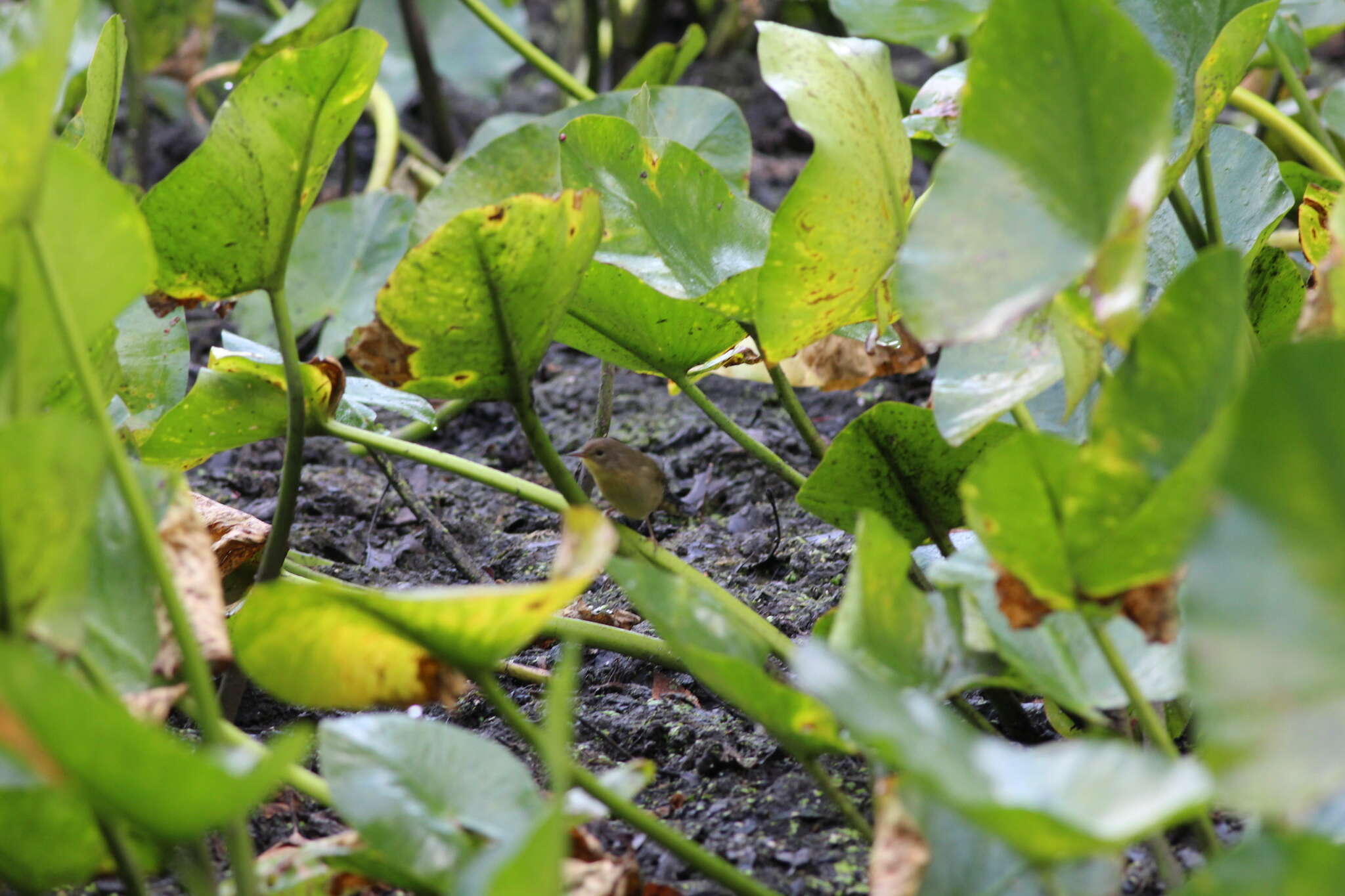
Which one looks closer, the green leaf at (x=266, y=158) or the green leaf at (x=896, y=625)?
the green leaf at (x=896, y=625)

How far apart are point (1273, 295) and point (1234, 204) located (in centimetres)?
8

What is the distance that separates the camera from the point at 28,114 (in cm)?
42

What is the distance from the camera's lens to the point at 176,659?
502mm

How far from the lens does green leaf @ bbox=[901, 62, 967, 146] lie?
0.79 meters

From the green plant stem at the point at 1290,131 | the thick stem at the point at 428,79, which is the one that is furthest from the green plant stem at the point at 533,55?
the green plant stem at the point at 1290,131

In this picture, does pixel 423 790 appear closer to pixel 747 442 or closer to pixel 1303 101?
pixel 747 442

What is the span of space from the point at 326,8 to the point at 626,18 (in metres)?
0.97

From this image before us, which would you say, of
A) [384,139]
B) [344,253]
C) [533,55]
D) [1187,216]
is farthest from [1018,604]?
[384,139]

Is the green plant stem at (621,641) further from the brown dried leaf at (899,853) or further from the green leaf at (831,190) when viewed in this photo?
the brown dried leaf at (899,853)

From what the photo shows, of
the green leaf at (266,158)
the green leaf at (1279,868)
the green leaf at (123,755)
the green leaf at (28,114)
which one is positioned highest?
the green leaf at (28,114)

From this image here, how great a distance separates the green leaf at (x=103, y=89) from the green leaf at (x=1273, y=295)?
73 cm

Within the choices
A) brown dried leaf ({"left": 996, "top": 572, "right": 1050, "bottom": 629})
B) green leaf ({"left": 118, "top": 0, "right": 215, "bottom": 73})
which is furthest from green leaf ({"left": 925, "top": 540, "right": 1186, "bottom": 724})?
green leaf ({"left": 118, "top": 0, "right": 215, "bottom": 73})

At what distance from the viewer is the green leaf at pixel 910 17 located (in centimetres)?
114

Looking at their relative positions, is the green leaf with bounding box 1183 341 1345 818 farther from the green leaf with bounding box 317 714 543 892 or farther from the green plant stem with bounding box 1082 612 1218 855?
the green leaf with bounding box 317 714 543 892
